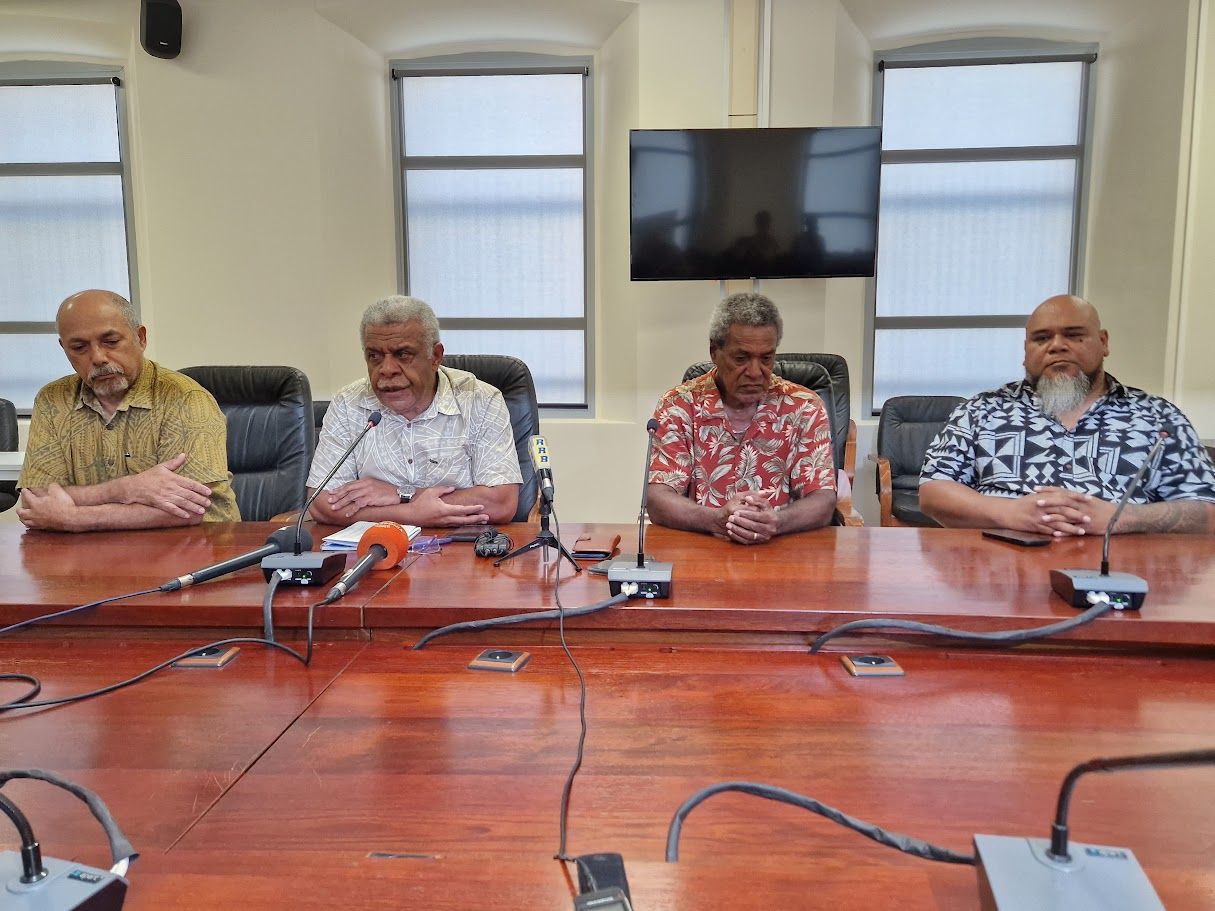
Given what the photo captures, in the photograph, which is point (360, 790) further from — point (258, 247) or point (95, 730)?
point (258, 247)

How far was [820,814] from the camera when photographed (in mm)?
784

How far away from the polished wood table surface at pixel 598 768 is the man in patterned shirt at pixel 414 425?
1163 millimetres

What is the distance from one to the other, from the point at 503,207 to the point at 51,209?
258cm

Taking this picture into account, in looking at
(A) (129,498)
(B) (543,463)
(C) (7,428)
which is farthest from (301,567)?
(C) (7,428)

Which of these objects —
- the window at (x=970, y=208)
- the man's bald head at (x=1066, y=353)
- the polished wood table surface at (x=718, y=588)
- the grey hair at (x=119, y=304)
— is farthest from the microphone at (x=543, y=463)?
the window at (x=970, y=208)

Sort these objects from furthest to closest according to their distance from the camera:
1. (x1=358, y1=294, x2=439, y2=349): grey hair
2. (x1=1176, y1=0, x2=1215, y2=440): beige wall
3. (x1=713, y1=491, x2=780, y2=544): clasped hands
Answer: (x1=1176, y1=0, x2=1215, y2=440): beige wall
(x1=358, y1=294, x2=439, y2=349): grey hair
(x1=713, y1=491, x2=780, y2=544): clasped hands

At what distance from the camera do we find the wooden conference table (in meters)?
0.71

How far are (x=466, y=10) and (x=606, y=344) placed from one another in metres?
1.77

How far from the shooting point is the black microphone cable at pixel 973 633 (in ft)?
4.06

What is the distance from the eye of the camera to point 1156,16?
375cm

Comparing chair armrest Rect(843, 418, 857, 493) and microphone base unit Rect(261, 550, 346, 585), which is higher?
microphone base unit Rect(261, 550, 346, 585)

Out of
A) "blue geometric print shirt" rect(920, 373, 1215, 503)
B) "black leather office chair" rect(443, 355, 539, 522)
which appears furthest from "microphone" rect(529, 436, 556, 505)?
"blue geometric print shirt" rect(920, 373, 1215, 503)

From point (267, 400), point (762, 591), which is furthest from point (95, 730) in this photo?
point (267, 400)

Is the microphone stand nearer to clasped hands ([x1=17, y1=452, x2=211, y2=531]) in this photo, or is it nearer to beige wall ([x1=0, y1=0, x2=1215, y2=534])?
clasped hands ([x1=17, y1=452, x2=211, y2=531])
